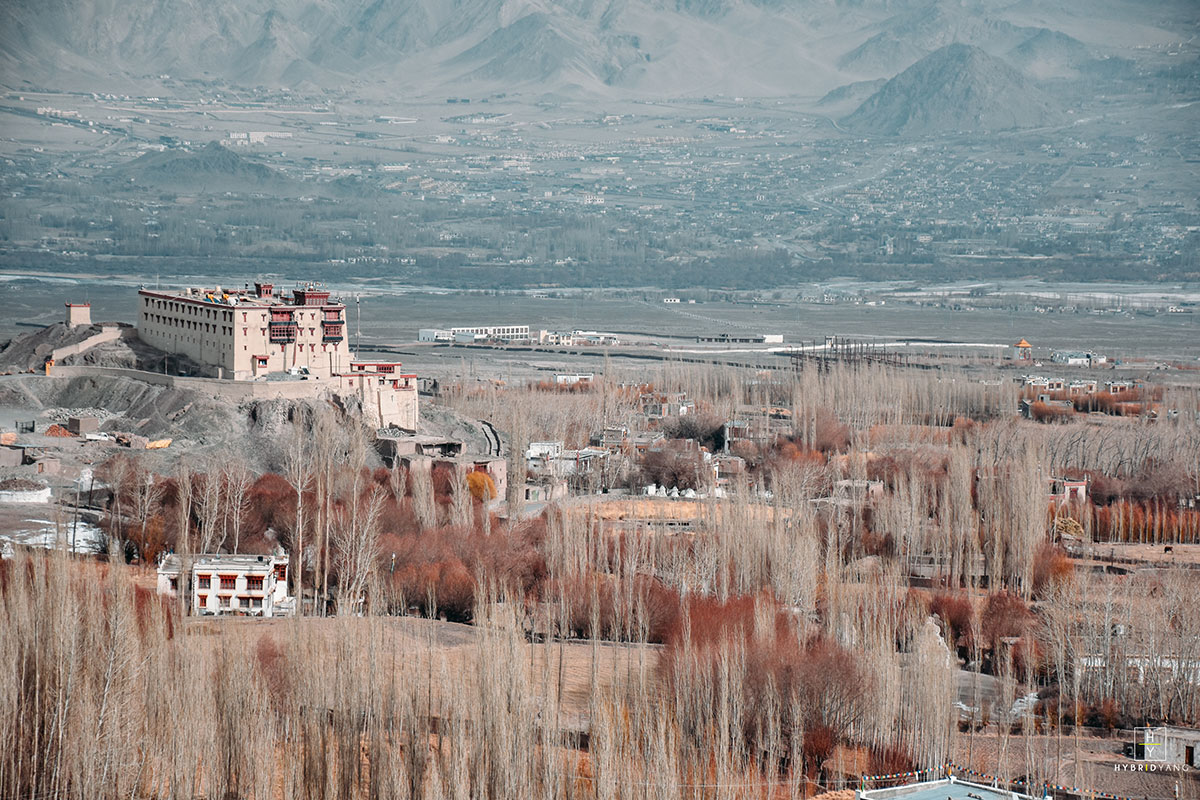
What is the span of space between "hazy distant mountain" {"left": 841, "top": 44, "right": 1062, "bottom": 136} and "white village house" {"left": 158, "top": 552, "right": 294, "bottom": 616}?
14562 cm

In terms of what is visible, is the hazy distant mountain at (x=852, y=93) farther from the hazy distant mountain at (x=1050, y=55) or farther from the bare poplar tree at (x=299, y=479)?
the bare poplar tree at (x=299, y=479)

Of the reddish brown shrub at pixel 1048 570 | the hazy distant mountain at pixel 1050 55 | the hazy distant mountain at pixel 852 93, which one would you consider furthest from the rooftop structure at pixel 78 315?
the hazy distant mountain at pixel 1050 55

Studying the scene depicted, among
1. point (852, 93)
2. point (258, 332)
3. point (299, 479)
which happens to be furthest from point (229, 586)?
point (852, 93)

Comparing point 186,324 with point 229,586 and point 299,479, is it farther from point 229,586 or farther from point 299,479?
point 229,586

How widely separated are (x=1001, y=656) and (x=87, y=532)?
505 inches

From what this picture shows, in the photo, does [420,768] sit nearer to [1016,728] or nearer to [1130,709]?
[1016,728]

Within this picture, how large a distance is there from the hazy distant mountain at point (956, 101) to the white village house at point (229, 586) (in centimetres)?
14562

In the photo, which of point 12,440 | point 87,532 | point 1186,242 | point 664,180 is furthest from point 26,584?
point 664,180

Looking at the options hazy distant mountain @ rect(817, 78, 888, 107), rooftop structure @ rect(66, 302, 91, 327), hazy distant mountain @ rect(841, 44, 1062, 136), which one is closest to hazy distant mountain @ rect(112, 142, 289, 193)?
hazy distant mountain @ rect(841, 44, 1062, 136)

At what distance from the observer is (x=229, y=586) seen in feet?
80.5

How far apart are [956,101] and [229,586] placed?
150m

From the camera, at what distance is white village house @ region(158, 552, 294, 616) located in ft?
79.7

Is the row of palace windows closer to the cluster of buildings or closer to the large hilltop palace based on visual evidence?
the large hilltop palace

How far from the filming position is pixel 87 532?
27.6 metres
